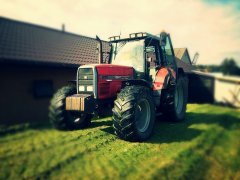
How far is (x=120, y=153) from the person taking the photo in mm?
4637

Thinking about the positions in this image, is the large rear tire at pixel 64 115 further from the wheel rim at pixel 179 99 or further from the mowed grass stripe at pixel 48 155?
the wheel rim at pixel 179 99

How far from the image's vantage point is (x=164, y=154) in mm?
4641

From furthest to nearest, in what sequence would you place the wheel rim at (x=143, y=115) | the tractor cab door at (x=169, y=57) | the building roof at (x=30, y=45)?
the tractor cab door at (x=169, y=57), the wheel rim at (x=143, y=115), the building roof at (x=30, y=45)

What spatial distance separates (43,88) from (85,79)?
2892mm

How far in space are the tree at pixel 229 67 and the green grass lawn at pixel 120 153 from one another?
1.84 metres

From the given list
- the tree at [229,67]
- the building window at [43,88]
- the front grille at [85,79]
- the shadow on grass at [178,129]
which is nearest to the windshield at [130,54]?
the front grille at [85,79]

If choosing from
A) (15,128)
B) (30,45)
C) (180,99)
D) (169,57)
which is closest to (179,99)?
(180,99)

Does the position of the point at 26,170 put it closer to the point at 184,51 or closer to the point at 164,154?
the point at 164,154

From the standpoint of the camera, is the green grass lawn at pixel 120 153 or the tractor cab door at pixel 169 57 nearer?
the green grass lawn at pixel 120 153

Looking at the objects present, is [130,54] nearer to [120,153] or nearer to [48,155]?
[120,153]

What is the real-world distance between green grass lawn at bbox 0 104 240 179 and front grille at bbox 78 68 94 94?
126cm

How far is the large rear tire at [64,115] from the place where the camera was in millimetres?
2494

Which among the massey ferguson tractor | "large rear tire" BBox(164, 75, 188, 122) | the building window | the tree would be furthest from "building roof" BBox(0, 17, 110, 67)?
the tree

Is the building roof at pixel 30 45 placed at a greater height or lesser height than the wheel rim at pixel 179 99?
greater
